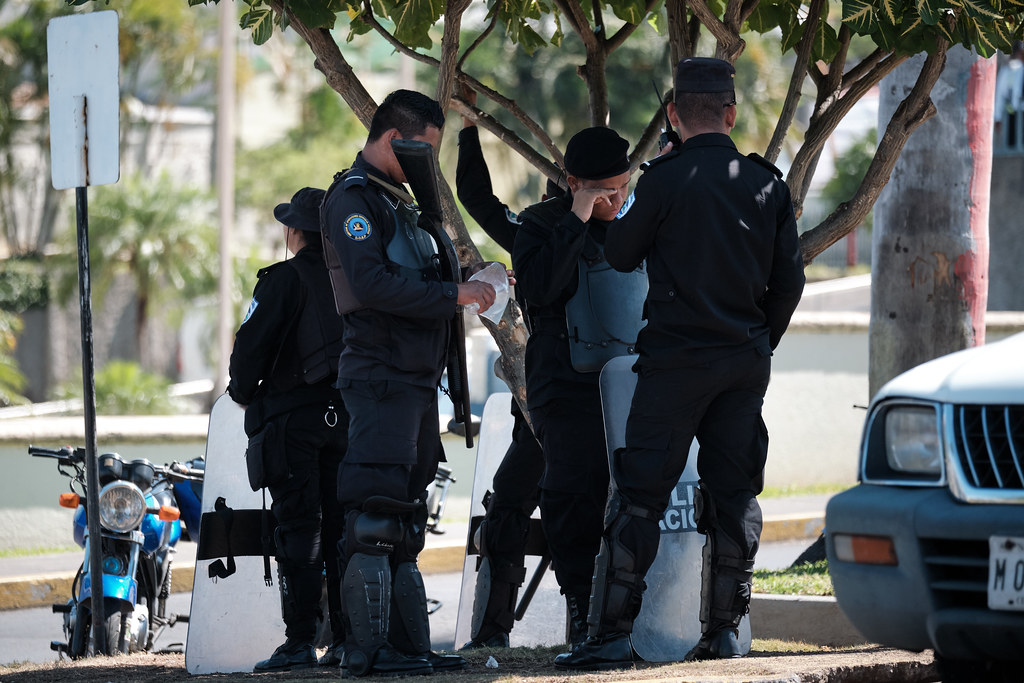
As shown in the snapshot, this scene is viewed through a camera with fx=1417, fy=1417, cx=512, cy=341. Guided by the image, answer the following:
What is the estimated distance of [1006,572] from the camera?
321 cm

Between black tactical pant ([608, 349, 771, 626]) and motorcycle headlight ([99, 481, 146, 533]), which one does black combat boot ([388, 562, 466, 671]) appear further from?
motorcycle headlight ([99, 481, 146, 533])

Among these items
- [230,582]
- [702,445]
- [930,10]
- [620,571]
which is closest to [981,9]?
[930,10]

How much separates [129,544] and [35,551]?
3646 millimetres

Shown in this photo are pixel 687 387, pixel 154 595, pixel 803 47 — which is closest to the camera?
pixel 687 387

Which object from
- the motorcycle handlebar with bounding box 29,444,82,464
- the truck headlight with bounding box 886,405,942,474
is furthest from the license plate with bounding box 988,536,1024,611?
the motorcycle handlebar with bounding box 29,444,82,464

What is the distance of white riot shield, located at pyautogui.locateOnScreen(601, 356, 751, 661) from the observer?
4719 millimetres

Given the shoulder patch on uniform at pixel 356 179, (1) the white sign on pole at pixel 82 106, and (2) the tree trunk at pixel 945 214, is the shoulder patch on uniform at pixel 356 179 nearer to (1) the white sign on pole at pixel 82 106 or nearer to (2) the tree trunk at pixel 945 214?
(1) the white sign on pole at pixel 82 106

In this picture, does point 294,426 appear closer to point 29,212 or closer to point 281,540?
point 281,540

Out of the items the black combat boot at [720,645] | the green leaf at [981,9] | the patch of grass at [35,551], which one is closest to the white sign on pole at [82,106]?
the black combat boot at [720,645]

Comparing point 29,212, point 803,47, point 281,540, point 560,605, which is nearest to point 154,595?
point 281,540

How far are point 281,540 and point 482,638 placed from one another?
2.84ft

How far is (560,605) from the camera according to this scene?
587 centimetres

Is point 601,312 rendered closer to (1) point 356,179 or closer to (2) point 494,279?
(2) point 494,279

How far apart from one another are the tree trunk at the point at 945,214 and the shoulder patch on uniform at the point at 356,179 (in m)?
3.86
